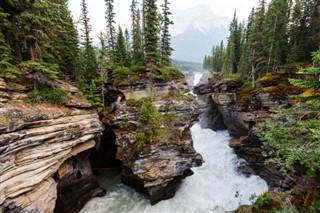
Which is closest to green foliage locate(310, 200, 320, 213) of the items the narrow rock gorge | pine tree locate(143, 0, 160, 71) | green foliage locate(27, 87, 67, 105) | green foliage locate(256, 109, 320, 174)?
green foliage locate(256, 109, 320, 174)

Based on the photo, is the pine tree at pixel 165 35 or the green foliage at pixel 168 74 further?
the pine tree at pixel 165 35

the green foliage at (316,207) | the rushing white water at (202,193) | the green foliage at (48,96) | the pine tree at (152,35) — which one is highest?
the pine tree at (152,35)

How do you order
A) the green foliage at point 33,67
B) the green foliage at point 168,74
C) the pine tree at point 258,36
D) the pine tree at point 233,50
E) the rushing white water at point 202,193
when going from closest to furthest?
the green foliage at point 33,67
the rushing white water at point 202,193
the green foliage at point 168,74
the pine tree at point 258,36
the pine tree at point 233,50

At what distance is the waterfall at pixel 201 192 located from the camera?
18.5 m

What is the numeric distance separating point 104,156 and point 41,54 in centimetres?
1537

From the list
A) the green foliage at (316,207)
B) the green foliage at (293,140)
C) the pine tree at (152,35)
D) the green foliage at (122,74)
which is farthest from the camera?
the green foliage at (122,74)

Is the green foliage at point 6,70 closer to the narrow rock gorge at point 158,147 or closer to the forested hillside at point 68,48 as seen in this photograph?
the forested hillside at point 68,48

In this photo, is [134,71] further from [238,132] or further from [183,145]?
[238,132]

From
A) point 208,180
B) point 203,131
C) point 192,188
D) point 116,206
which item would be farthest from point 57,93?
point 203,131

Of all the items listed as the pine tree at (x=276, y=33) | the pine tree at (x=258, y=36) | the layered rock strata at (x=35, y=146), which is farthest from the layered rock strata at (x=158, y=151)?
the pine tree at (x=276, y=33)

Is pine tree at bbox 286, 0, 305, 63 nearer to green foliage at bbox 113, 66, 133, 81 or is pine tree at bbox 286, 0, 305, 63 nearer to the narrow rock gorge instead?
the narrow rock gorge

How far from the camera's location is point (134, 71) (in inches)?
945

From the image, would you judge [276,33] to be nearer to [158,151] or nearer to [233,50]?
[233,50]

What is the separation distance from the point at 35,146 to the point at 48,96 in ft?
15.3
